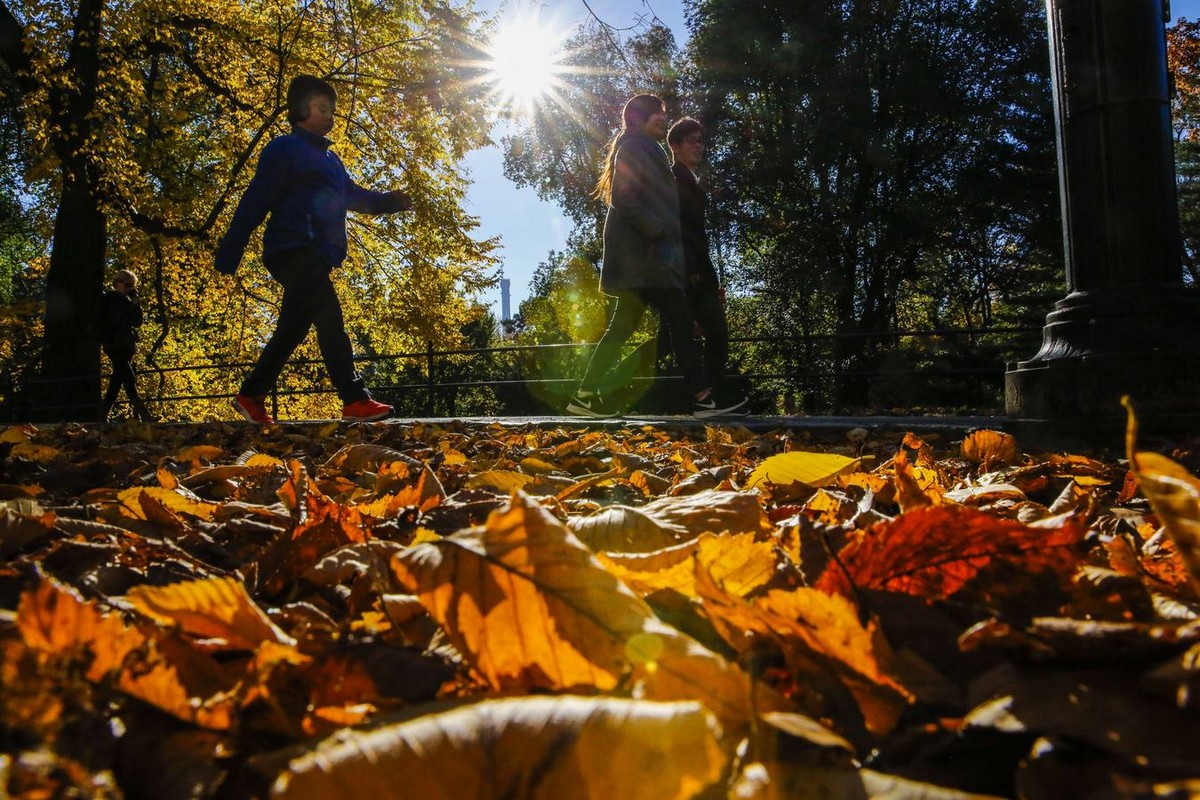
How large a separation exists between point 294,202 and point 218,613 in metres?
5.27

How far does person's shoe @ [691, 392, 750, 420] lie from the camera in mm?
6133

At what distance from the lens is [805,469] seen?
185cm

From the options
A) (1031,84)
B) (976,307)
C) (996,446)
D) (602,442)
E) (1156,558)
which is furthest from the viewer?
(976,307)

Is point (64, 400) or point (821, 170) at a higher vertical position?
point (821, 170)

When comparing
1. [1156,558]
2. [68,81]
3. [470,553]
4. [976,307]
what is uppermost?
[68,81]

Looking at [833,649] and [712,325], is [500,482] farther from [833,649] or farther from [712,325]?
[712,325]

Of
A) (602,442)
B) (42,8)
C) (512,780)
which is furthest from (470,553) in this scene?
(42,8)

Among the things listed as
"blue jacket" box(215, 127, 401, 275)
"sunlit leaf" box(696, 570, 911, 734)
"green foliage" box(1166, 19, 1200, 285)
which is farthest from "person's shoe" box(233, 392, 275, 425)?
"green foliage" box(1166, 19, 1200, 285)

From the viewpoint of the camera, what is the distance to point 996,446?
2504mm

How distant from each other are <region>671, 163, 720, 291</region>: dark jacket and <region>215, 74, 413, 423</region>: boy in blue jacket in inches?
85.9

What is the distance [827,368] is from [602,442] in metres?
15.3

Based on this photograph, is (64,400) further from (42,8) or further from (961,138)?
(961,138)

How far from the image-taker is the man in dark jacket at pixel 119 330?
1164 cm

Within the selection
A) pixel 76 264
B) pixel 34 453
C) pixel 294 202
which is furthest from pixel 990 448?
pixel 76 264
